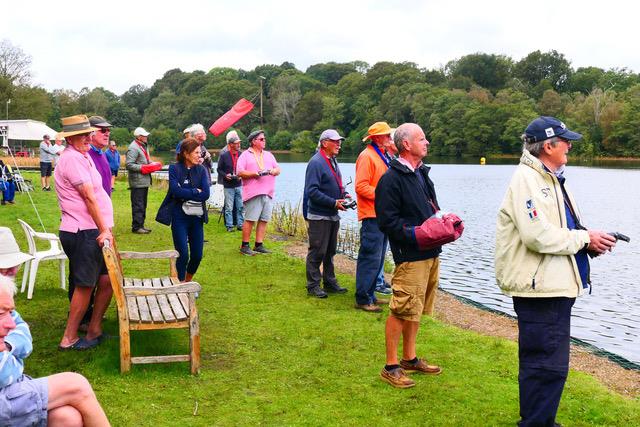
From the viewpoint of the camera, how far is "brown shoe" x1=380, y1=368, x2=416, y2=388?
204 inches

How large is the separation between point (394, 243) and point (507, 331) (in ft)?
9.97

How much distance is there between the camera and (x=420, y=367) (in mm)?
5500

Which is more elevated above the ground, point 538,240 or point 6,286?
point 538,240

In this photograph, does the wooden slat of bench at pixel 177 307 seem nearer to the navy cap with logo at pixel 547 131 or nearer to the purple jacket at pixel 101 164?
the purple jacket at pixel 101 164

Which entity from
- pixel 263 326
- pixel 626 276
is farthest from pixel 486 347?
pixel 626 276

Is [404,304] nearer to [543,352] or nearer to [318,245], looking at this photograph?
[543,352]

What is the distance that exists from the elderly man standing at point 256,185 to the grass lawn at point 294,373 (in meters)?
2.60

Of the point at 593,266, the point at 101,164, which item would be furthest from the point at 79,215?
the point at 593,266

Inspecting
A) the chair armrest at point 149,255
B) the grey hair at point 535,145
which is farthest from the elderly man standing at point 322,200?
the grey hair at point 535,145

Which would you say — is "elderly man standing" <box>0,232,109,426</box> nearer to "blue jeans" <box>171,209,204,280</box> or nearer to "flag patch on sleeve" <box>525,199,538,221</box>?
"flag patch on sleeve" <box>525,199,538,221</box>

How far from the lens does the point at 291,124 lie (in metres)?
107

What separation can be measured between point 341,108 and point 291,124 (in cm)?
997

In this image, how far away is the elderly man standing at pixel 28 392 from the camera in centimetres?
326

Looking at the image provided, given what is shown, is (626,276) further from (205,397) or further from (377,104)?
(377,104)
